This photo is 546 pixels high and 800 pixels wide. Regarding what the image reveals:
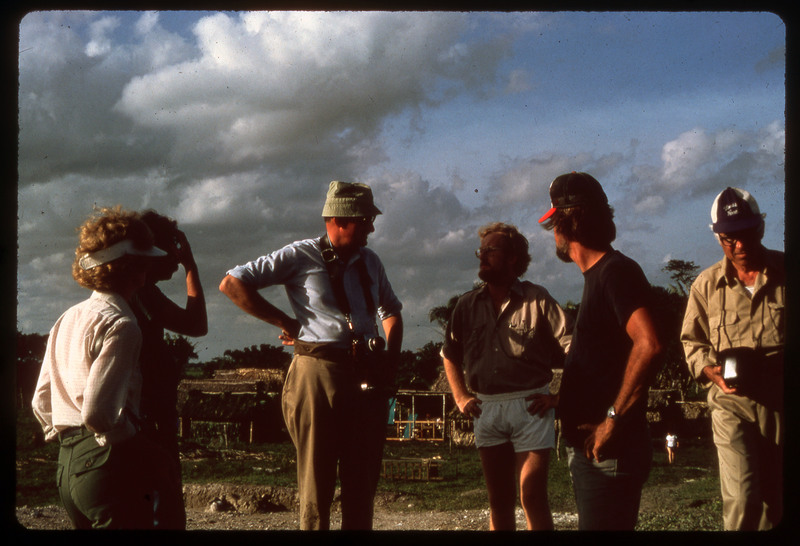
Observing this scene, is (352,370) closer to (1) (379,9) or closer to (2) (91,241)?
(2) (91,241)

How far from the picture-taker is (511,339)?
13.0 feet

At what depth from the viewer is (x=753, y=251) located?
385 centimetres

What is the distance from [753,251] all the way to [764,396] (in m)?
0.72

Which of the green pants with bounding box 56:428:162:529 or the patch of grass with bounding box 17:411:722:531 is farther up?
the green pants with bounding box 56:428:162:529

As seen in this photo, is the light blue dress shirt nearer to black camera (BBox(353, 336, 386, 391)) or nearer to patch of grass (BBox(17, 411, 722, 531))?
black camera (BBox(353, 336, 386, 391))

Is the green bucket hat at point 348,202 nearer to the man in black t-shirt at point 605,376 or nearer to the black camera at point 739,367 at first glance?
the man in black t-shirt at point 605,376

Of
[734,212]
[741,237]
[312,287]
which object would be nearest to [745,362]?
[741,237]

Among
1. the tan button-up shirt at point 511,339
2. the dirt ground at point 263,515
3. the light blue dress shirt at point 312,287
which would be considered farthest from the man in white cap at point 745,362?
the dirt ground at point 263,515

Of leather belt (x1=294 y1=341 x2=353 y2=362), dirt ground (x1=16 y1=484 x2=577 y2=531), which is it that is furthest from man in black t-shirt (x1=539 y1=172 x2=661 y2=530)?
dirt ground (x1=16 y1=484 x2=577 y2=531)

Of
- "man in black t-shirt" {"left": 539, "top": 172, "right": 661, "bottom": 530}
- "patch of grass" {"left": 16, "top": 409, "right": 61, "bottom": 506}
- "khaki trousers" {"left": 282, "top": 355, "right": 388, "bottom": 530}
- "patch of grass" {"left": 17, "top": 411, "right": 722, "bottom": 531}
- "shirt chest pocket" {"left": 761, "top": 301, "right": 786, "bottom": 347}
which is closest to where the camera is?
"man in black t-shirt" {"left": 539, "top": 172, "right": 661, "bottom": 530}

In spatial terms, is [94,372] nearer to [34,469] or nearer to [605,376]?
[605,376]

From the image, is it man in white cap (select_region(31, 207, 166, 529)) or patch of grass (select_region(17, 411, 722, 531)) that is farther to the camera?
patch of grass (select_region(17, 411, 722, 531))

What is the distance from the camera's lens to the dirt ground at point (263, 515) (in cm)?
889

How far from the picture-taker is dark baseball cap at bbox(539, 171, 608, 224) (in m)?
3.04
